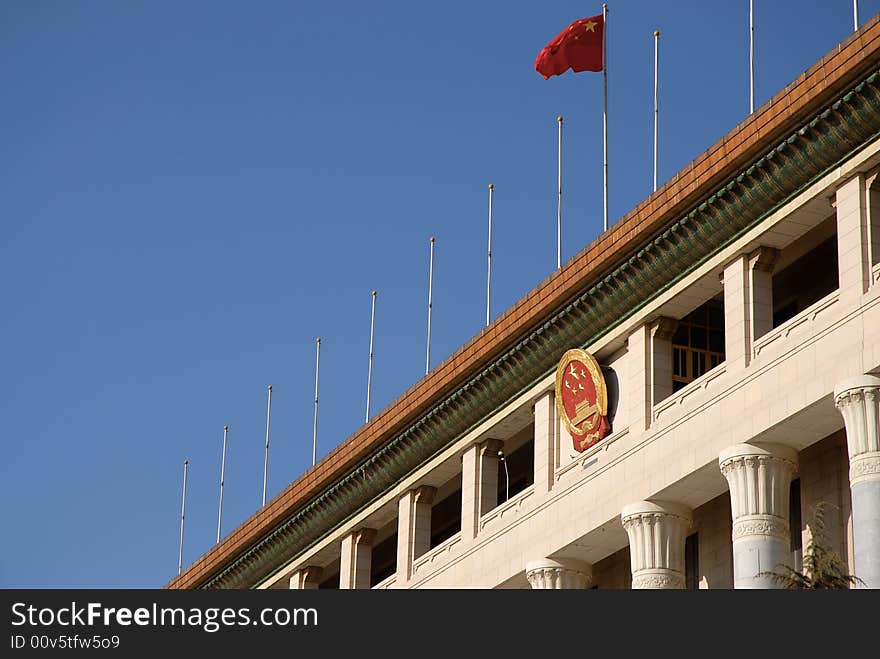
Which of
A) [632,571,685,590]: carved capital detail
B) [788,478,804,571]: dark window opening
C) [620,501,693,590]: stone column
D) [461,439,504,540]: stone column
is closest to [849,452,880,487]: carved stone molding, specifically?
[788,478,804,571]: dark window opening

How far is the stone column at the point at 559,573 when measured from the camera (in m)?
47.2

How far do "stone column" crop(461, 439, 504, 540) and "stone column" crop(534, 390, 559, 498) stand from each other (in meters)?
2.92

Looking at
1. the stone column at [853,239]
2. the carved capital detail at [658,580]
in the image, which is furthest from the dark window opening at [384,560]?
the stone column at [853,239]

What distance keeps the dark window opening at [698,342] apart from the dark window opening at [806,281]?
126cm

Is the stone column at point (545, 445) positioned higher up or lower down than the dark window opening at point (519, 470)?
lower down

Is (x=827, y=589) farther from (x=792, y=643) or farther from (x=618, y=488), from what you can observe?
(x=618, y=488)

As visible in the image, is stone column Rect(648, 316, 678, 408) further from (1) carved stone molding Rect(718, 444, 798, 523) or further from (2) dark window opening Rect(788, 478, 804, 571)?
(1) carved stone molding Rect(718, 444, 798, 523)

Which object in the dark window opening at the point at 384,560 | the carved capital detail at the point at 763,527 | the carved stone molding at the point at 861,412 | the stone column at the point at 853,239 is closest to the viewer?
the carved stone molding at the point at 861,412

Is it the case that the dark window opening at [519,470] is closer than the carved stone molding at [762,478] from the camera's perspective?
No

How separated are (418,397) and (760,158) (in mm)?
14300

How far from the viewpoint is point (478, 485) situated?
5116 centimetres

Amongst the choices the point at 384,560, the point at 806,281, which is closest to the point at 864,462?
the point at 806,281

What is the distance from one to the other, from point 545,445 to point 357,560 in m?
10.7

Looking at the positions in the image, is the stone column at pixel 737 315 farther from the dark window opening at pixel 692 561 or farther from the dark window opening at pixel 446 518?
the dark window opening at pixel 446 518
